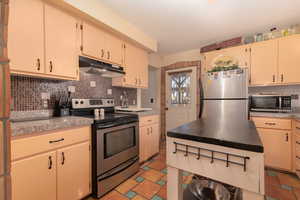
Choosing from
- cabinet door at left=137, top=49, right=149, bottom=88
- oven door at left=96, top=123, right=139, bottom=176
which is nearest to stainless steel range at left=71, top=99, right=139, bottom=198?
oven door at left=96, top=123, right=139, bottom=176

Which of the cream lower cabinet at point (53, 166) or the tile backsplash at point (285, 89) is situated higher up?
the tile backsplash at point (285, 89)

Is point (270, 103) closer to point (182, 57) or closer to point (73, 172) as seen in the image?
point (182, 57)

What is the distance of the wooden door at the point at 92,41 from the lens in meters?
1.79

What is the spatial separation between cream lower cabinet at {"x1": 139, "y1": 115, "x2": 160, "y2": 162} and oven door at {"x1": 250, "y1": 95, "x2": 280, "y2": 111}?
5.81 ft

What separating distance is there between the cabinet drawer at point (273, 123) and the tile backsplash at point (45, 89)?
8.63 ft

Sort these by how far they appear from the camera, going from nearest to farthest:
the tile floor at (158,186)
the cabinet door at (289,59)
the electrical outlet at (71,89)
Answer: the tile floor at (158,186) < the electrical outlet at (71,89) < the cabinet door at (289,59)

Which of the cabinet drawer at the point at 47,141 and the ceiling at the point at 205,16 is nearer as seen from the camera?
the cabinet drawer at the point at 47,141

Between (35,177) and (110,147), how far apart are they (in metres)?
0.72

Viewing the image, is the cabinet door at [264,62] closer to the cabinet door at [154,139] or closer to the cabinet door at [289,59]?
the cabinet door at [289,59]

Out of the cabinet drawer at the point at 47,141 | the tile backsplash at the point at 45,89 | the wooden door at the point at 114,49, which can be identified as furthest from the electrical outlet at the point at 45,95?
the wooden door at the point at 114,49

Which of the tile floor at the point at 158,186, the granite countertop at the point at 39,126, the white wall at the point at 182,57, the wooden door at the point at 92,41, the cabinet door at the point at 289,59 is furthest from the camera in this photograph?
the white wall at the point at 182,57

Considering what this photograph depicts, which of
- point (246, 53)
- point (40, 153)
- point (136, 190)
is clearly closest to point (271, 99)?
point (246, 53)

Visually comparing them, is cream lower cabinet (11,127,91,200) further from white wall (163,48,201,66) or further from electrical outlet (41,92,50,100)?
white wall (163,48,201,66)

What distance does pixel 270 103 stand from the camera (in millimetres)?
2299
